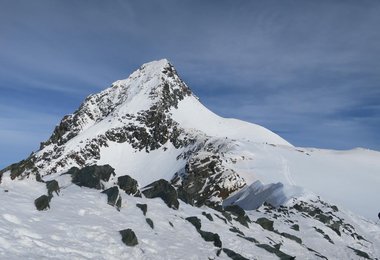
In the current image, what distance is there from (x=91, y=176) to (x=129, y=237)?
7.15 metres

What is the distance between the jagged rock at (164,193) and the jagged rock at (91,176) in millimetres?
2831

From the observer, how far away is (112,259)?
14484 mm

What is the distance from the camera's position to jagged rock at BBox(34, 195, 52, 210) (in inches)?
662

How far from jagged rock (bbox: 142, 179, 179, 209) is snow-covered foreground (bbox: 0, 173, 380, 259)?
603 millimetres

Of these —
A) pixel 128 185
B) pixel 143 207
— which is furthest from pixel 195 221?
pixel 128 185

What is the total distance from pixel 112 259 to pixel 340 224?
29559 mm

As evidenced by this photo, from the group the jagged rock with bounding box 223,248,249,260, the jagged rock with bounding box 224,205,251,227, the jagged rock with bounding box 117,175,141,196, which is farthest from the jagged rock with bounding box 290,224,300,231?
the jagged rock with bounding box 223,248,249,260

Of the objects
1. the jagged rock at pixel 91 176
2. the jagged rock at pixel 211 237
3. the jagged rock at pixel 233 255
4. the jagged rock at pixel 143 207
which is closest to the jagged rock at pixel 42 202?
the jagged rock at pixel 143 207

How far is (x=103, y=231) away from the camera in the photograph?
53.9ft

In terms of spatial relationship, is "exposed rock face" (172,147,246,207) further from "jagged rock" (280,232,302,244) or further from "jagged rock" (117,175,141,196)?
"jagged rock" (117,175,141,196)

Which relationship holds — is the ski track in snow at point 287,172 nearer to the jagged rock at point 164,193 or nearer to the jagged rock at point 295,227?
the jagged rock at point 295,227

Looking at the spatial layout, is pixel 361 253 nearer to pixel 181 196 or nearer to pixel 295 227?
pixel 295 227

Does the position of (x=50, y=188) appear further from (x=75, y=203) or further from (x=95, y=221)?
(x=95, y=221)

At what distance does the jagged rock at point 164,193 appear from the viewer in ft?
79.0
